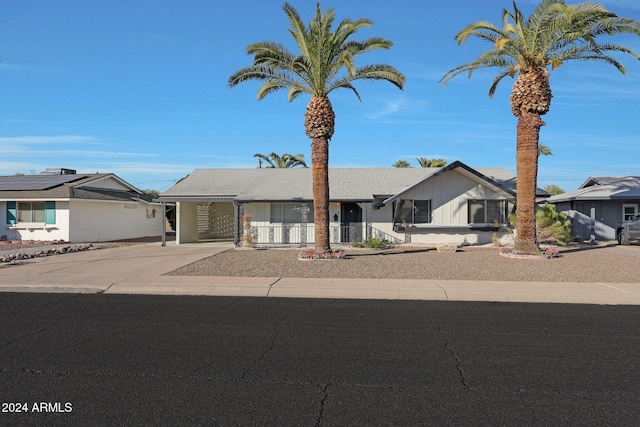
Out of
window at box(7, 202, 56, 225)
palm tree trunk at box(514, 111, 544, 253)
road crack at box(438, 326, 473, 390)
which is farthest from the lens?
window at box(7, 202, 56, 225)

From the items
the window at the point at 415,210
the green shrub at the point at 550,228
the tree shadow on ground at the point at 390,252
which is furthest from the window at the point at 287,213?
the green shrub at the point at 550,228

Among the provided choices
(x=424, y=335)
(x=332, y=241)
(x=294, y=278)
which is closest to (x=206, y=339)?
(x=424, y=335)

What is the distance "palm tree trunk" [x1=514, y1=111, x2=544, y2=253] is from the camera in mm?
17688

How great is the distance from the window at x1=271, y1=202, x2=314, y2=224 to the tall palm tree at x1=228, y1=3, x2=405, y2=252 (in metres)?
7.39

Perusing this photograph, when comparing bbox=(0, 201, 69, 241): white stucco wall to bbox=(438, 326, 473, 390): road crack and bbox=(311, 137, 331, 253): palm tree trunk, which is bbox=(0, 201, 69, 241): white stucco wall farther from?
bbox=(438, 326, 473, 390): road crack

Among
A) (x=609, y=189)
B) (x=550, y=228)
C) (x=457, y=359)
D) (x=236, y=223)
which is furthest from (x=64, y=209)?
(x=609, y=189)

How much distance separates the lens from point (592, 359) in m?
6.23

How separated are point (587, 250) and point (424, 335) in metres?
17.1

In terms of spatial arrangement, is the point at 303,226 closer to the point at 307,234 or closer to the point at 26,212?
the point at 307,234

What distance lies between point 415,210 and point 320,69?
10.0 metres

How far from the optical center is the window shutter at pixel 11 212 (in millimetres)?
27703

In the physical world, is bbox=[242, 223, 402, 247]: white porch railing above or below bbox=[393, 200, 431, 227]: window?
below

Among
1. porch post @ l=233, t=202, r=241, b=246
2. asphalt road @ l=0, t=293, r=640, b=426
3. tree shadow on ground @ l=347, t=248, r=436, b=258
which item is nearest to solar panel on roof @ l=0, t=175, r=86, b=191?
porch post @ l=233, t=202, r=241, b=246

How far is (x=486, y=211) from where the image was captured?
24.6 meters
